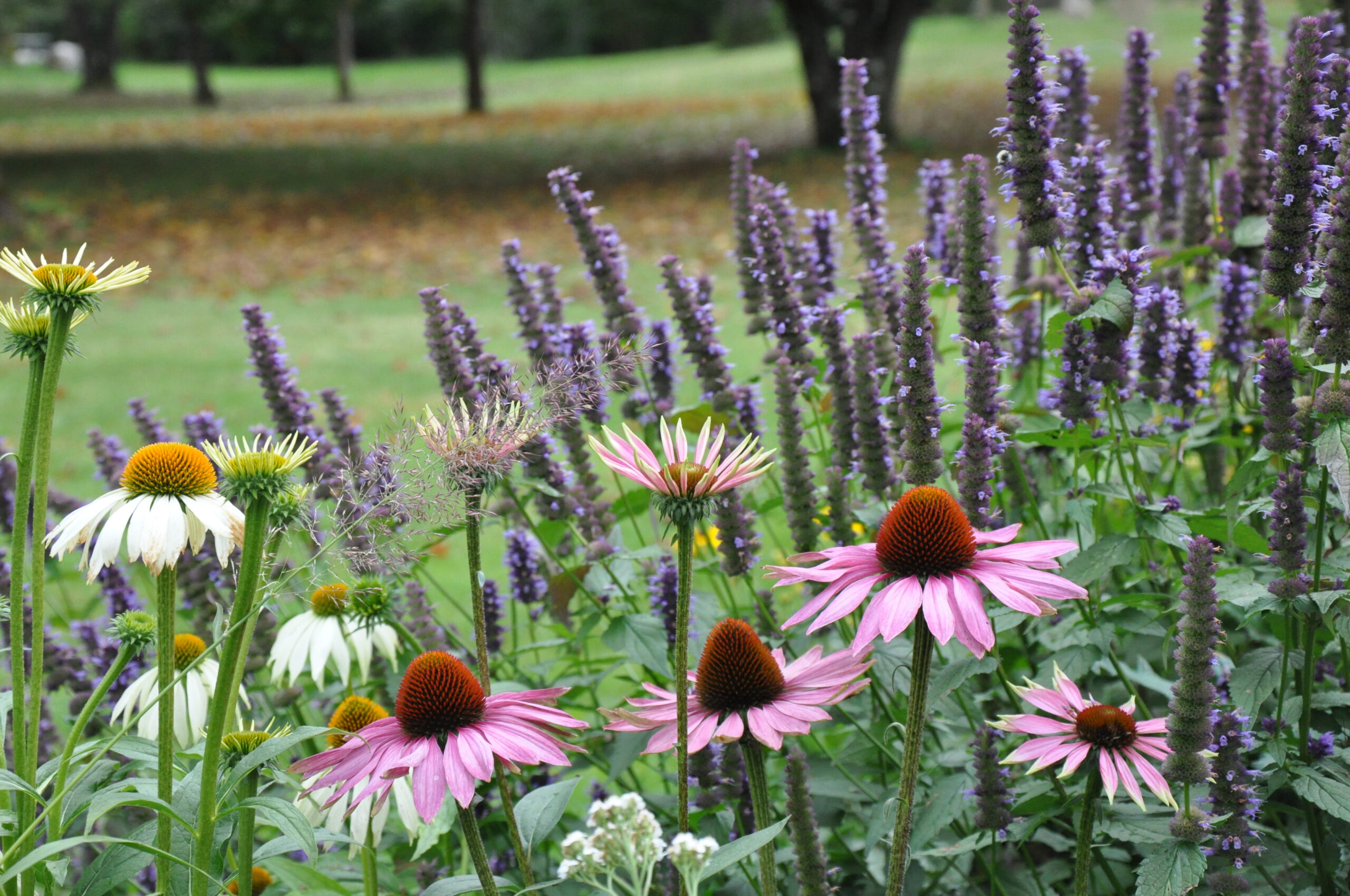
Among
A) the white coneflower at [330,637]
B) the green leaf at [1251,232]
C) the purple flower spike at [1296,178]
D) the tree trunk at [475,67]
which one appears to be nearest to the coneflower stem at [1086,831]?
the purple flower spike at [1296,178]

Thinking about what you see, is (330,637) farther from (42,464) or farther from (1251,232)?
(1251,232)

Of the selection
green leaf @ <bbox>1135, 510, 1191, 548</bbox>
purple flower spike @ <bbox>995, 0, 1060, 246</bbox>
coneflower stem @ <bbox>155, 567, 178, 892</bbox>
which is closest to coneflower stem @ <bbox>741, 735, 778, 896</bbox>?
coneflower stem @ <bbox>155, 567, 178, 892</bbox>

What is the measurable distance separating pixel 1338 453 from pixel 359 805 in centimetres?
168

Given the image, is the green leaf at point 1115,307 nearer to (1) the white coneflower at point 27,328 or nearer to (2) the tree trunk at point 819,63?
(1) the white coneflower at point 27,328

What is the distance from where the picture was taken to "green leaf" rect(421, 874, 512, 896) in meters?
1.85

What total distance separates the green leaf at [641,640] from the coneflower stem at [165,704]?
0.93m

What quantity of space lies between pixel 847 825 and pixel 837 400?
3.48ft

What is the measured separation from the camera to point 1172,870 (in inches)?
74.7

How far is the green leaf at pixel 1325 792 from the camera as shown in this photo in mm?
2059

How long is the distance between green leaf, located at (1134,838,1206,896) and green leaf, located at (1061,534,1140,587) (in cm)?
54

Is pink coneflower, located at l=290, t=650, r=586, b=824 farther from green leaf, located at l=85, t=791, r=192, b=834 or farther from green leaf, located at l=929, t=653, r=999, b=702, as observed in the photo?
green leaf, located at l=929, t=653, r=999, b=702

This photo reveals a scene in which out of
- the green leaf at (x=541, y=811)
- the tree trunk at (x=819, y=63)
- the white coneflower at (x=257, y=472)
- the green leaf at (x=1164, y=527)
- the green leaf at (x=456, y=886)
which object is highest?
the tree trunk at (x=819, y=63)

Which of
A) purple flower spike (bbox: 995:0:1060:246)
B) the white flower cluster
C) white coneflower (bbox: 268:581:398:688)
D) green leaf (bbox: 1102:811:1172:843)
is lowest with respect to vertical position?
green leaf (bbox: 1102:811:1172:843)

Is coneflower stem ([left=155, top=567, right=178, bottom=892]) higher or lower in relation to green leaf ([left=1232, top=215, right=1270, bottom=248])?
lower
